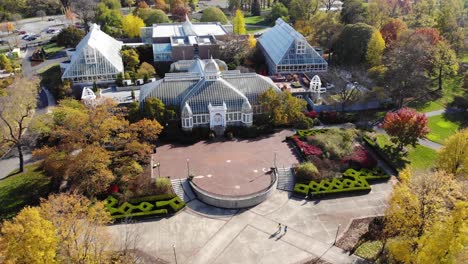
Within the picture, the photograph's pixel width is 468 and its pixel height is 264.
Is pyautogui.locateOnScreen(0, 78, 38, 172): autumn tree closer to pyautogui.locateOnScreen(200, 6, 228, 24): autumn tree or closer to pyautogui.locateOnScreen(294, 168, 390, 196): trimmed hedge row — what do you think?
pyautogui.locateOnScreen(294, 168, 390, 196): trimmed hedge row

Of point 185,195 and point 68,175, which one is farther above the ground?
point 68,175

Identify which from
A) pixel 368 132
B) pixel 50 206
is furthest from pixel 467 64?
pixel 50 206

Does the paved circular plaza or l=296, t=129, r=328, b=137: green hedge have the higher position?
l=296, t=129, r=328, b=137: green hedge

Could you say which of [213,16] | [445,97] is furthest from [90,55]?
[445,97]

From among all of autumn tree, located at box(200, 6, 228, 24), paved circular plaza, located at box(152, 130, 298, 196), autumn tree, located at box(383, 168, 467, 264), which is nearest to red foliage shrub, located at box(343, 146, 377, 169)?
paved circular plaza, located at box(152, 130, 298, 196)

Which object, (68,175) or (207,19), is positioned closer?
(68,175)

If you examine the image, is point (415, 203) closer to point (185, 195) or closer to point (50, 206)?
point (185, 195)

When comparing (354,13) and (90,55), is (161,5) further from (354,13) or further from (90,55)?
(354,13)
